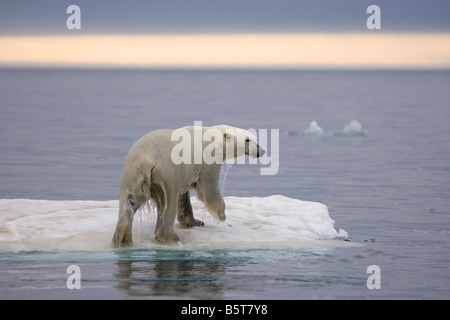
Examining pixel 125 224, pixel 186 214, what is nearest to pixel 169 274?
pixel 125 224

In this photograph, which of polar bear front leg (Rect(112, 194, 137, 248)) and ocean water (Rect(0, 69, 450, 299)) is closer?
ocean water (Rect(0, 69, 450, 299))

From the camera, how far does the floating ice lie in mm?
14234

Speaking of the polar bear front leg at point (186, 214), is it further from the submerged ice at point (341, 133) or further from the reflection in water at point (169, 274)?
the submerged ice at point (341, 133)

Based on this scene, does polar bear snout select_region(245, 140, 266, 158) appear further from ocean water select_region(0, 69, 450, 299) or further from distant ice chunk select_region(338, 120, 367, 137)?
distant ice chunk select_region(338, 120, 367, 137)

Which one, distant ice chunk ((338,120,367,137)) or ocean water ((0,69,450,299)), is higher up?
distant ice chunk ((338,120,367,137))

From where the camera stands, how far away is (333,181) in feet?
86.1

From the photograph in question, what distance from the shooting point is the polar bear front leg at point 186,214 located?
49.3ft

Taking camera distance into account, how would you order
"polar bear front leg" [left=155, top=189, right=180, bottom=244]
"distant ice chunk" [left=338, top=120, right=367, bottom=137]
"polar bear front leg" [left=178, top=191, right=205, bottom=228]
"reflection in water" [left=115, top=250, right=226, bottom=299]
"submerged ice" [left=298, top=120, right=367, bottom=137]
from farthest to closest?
"distant ice chunk" [left=338, top=120, right=367, bottom=137]
"submerged ice" [left=298, top=120, right=367, bottom=137]
"polar bear front leg" [left=178, top=191, right=205, bottom=228]
"polar bear front leg" [left=155, top=189, right=180, bottom=244]
"reflection in water" [left=115, top=250, right=226, bottom=299]

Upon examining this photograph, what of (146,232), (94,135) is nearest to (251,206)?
(146,232)

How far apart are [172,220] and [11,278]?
2.86 metres

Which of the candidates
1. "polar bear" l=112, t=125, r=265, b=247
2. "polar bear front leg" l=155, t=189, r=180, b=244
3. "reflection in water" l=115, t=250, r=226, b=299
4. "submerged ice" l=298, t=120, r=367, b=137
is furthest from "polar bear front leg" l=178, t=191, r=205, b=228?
"submerged ice" l=298, t=120, r=367, b=137

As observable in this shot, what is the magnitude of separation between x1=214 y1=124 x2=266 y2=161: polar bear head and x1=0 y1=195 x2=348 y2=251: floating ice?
130cm

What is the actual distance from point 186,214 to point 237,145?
154cm

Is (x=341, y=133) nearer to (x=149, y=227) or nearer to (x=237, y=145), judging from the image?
(x=237, y=145)
